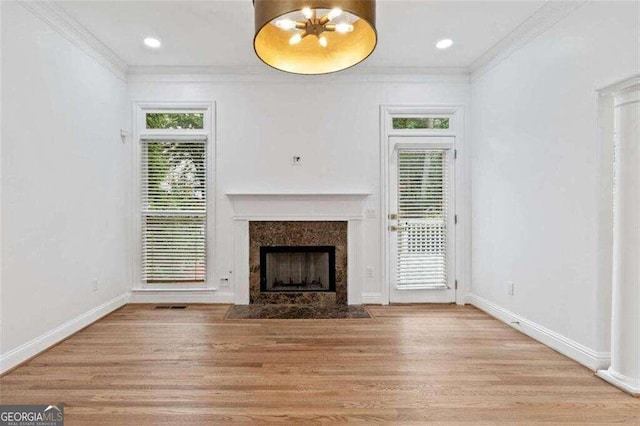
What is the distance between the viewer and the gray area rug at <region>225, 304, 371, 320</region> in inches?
163

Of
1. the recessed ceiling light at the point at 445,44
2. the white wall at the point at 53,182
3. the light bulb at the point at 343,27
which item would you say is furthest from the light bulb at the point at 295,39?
the recessed ceiling light at the point at 445,44

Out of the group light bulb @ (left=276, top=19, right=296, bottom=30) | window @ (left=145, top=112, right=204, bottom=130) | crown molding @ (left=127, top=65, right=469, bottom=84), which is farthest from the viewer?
window @ (left=145, top=112, right=204, bottom=130)

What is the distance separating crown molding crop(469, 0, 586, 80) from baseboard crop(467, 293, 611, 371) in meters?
2.72

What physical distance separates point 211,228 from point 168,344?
5.55 ft

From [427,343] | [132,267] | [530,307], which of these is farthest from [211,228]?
[530,307]

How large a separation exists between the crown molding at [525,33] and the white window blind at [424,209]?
3.65ft

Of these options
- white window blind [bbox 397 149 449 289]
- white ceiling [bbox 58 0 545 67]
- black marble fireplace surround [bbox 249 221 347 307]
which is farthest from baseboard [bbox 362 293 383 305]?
white ceiling [bbox 58 0 545 67]

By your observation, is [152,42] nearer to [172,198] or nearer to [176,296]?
[172,198]

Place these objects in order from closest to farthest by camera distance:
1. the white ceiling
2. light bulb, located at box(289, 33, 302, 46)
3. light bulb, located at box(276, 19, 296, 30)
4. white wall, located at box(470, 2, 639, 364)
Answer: light bulb, located at box(276, 19, 296, 30), light bulb, located at box(289, 33, 302, 46), white wall, located at box(470, 2, 639, 364), the white ceiling

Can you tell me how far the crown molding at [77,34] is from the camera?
123 inches

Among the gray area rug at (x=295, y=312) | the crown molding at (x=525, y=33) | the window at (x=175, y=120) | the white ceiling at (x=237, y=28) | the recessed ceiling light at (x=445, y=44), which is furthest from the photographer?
the window at (x=175, y=120)

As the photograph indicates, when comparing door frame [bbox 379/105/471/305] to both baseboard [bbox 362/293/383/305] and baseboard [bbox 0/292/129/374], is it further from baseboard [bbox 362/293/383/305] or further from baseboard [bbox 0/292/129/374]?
baseboard [bbox 0/292/129/374]

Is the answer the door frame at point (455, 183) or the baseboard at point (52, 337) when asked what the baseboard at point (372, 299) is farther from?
the baseboard at point (52, 337)

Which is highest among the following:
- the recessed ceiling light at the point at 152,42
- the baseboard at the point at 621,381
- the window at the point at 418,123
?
the recessed ceiling light at the point at 152,42
